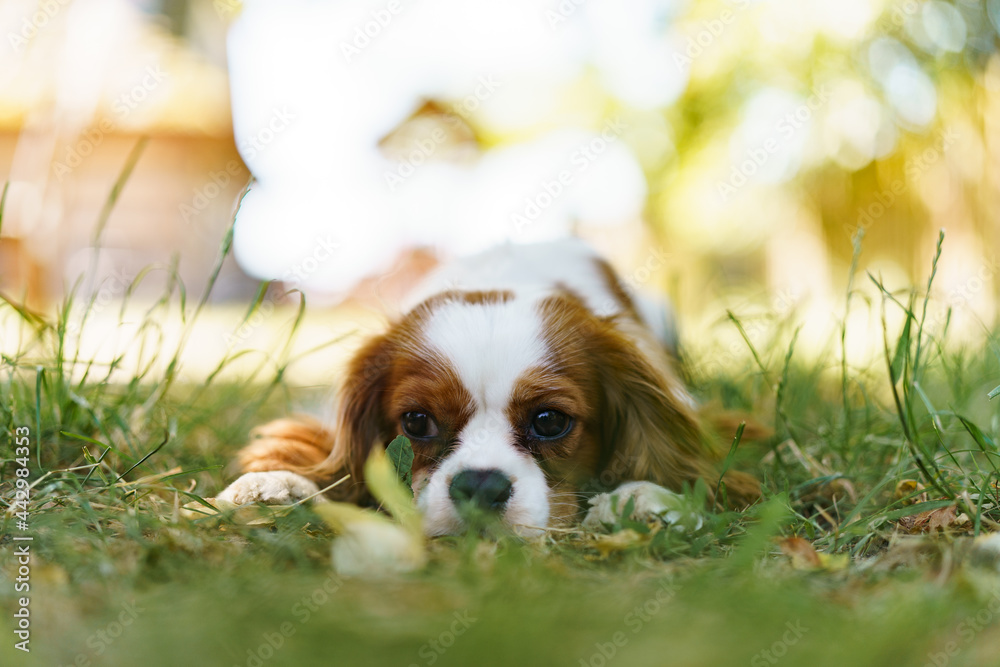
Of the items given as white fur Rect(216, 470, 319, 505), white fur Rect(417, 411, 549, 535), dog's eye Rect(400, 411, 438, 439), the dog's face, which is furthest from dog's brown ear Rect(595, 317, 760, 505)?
white fur Rect(216, 470, 319, 505)

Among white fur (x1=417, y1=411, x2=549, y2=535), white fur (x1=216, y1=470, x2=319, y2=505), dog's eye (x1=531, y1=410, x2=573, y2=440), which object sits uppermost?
dog's eye (x1=531, y1=410, x2=573, y2=440)

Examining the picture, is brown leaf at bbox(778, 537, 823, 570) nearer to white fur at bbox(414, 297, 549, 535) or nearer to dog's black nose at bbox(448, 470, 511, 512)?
white fur at bbox(414, 297, 549, 535)

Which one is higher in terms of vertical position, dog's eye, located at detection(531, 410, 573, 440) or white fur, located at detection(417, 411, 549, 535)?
dog's eye, located at detection(531, 410, 573, 440)

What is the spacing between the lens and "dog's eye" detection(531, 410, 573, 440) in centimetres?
215

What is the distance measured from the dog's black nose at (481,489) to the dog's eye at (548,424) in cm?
29

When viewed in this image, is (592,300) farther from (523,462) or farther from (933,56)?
(933,56)

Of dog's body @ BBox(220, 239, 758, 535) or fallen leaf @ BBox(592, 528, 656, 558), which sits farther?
dog's body @ BBox(220, 239, 758, 535)

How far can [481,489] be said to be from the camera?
1.84 metres

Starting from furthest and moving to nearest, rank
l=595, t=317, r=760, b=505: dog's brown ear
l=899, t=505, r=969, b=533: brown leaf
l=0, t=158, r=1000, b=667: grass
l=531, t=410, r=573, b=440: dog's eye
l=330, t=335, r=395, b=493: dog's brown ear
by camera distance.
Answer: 1. l=330, t=335, r=395, b=493: dog's brown ear
2. l=595, t=317, r=760, b=505: dog's brown ear
3. l=531, t=410, r=573, b=440: dog's eye
4. l=899, t=505, r=969, b=533: brown leaf
5. l=0, t=158, r=1000, b=667: grass

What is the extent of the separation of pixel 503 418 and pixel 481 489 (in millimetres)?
328

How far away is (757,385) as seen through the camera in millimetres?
3162

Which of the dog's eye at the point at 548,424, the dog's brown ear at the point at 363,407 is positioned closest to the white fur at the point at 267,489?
the dog's brown ear at the point at 363,407

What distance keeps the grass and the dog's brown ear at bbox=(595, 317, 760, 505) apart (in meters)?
0.24

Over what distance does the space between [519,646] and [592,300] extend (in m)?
2.13
